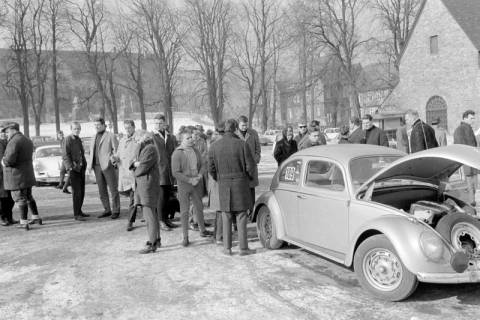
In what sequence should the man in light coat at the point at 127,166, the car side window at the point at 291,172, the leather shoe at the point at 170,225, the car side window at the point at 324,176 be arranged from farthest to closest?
1. the leather shoe at the point at 170,225
2. the man in light coat at the point at 127,166
3. the car side window at the point at 291,172
4. the car side window at the point at 324,176

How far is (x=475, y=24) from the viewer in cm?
3284

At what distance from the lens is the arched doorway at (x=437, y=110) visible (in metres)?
33.4

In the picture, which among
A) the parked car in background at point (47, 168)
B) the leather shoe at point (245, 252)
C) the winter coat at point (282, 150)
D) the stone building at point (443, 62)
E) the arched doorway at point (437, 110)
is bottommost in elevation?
the leather shoe at point (245, 252)

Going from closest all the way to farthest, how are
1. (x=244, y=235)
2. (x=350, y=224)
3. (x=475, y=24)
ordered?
(x=350, y=224) < (x=244, y=235) < (x=475, y=24)

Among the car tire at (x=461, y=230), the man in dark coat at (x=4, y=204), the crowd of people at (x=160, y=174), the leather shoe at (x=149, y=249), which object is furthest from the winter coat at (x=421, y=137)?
the man in dark coat at (x=4, y=204)

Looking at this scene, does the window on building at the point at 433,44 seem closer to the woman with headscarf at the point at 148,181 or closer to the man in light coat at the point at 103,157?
the man in light coat at the point at 103,157

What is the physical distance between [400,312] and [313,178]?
2092 millimetres

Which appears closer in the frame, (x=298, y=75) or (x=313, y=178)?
(x=313, y=178)

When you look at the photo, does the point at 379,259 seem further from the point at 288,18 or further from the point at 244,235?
the point at 288,18

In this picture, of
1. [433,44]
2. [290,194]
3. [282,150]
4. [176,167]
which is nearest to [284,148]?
[282,150]

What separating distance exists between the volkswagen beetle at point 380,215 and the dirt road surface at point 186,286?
30 cm

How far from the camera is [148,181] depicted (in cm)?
663

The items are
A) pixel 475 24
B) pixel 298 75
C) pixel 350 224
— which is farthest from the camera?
pixel 298 75

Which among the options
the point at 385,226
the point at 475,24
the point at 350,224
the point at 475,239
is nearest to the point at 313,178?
the point at 350,224
